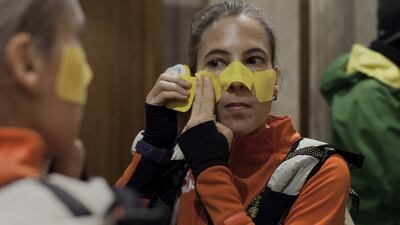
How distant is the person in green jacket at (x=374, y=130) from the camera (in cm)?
206

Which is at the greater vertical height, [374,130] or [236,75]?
[236,75]

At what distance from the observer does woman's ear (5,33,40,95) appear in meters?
0.71

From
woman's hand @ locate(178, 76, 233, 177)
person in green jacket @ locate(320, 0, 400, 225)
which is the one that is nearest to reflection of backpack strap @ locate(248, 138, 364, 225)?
woman's hand @ locate(178, 76, 233, 177)

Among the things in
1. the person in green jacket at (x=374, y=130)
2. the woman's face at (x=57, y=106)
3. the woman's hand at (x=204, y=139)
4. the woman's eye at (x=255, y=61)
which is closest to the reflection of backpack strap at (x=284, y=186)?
the woman's hand at (x=204, y=139)

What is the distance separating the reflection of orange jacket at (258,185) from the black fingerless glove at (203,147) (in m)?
0.02

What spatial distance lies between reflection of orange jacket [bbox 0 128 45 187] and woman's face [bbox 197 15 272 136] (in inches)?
25.6

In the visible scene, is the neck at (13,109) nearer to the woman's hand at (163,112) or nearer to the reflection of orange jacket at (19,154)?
the reflection of orange jacket at (19,154)

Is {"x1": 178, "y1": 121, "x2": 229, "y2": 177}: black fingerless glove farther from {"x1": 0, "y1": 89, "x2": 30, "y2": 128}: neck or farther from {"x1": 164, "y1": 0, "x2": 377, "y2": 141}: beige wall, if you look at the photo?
{"x1": 164, "y1": 0, "x2": 377, "y2": 141}: beige wall

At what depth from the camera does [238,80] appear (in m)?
1.28

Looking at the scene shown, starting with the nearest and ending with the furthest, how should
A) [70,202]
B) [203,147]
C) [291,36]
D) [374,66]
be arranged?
[70,202]
[203,147]
[374,66]
[291,36]

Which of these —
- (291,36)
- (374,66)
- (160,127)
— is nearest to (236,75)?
(160,127)

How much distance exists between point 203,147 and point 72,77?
51 centimetres

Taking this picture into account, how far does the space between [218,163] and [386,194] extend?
3.54 ft

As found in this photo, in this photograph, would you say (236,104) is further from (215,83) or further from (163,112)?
(163,112)
